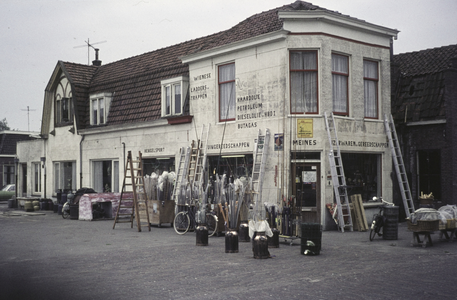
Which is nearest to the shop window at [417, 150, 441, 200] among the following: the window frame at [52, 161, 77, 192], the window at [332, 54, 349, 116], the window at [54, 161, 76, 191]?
the window at [332, 54, 349, 116]

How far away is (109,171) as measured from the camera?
25547 mm

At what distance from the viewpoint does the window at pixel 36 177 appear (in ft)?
103

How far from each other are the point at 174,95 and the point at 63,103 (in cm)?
955

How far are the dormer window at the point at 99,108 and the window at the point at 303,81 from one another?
1170 centimetres

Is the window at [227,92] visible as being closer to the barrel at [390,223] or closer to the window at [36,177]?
the barrel at [390,223]

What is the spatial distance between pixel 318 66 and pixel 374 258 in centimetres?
810

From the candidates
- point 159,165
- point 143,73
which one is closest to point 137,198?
point 159,165

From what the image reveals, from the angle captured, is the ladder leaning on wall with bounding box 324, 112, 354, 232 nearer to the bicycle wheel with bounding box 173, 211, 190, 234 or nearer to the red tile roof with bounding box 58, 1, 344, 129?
the red tile roof with bounding box 58, 1, 344, 129

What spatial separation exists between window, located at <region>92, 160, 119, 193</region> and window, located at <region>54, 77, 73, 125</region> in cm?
354

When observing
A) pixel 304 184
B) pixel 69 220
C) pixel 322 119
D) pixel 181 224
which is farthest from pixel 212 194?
pixel 69 220

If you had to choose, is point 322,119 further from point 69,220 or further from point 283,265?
point 69,220

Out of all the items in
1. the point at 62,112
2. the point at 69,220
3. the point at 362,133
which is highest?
the point at 62,112

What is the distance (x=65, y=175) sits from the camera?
28.6m

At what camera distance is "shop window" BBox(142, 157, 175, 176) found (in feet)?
71.7
